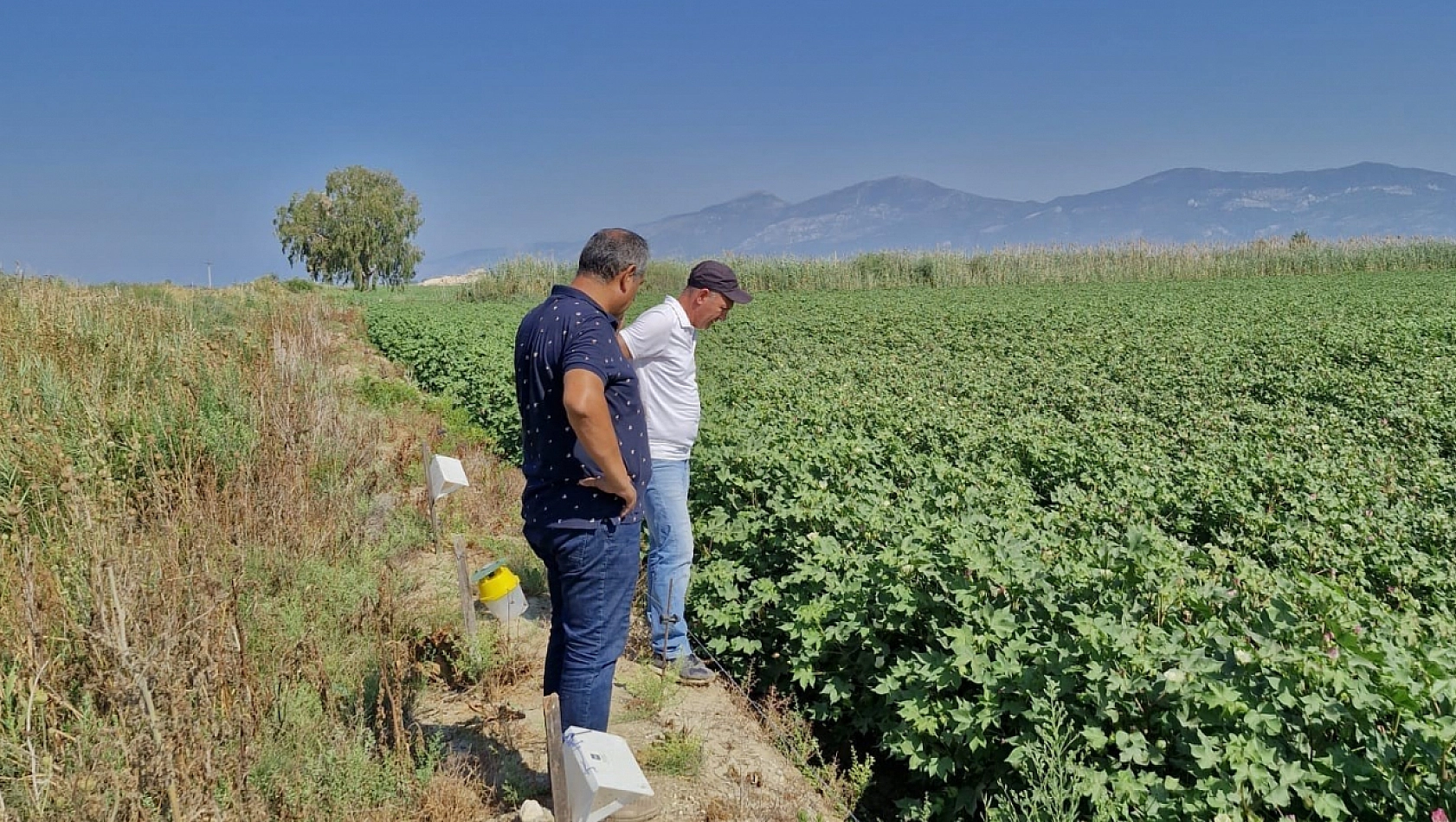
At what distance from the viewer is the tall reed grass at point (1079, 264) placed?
3381 centimetres

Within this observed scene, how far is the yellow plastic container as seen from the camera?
4148mm

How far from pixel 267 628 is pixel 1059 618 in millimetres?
3230

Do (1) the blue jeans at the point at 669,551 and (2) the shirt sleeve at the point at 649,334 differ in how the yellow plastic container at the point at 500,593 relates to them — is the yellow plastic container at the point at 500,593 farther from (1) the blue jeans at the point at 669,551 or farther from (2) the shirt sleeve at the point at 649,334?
(2) the shirt sleeve at the point at 649,334

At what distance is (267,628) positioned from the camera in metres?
3.56

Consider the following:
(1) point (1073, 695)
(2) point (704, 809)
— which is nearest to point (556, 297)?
(2) point (704, 809)

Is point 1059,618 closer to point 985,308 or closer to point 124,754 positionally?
point 124,754

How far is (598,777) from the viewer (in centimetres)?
235

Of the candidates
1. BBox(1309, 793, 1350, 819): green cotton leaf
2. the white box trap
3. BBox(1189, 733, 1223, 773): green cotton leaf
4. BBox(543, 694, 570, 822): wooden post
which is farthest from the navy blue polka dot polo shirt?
the white box trap

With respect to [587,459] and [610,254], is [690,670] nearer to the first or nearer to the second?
[587,459]

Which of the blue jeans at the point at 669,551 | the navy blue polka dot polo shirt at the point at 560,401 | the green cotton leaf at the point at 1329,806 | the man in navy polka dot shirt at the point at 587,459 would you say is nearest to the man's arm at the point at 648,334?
the blue jeans at the point at 669,551

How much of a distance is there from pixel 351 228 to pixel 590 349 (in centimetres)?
7660

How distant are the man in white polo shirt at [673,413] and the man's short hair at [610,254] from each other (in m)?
0.96

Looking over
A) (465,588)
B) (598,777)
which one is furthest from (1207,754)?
(465,588)

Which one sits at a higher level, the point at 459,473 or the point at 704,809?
the point at 459,473
